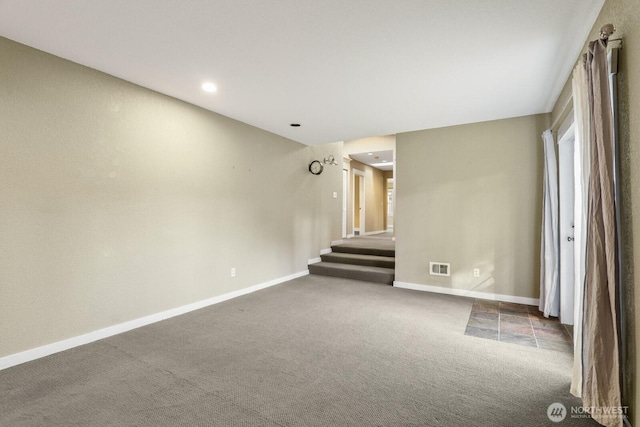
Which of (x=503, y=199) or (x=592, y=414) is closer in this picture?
(x=592, y=414)

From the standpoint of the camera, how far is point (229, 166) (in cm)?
448

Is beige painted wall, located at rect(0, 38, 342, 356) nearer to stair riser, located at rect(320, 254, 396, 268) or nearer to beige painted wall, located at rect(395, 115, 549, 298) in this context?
stair riser, located at rect(320, 254, 396, 268)

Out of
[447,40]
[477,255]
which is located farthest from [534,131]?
[447,40]

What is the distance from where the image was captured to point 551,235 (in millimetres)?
3619

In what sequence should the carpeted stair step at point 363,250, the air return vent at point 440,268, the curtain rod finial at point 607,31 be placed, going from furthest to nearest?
the carpeted stair step at point 363,250 < the air return vent at point 440,268 < the curtain rod finial at point 607,31

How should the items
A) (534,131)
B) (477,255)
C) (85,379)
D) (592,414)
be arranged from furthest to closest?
(477,255) → (534,131) → (85,379) → (592,414)

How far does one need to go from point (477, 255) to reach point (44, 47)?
17.9 ft

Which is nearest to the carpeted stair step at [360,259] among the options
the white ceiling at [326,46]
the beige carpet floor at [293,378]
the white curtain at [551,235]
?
the beige carpet floor at [293,378]

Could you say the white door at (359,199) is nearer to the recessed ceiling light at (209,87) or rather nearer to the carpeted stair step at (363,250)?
the carpeted stair step at (363,250)

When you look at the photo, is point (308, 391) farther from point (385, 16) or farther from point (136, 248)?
point (385, 16)

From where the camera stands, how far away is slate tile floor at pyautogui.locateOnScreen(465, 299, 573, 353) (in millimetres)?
2992

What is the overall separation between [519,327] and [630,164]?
2356mm

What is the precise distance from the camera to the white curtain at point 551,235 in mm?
3541

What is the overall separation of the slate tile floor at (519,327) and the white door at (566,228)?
244 mm
